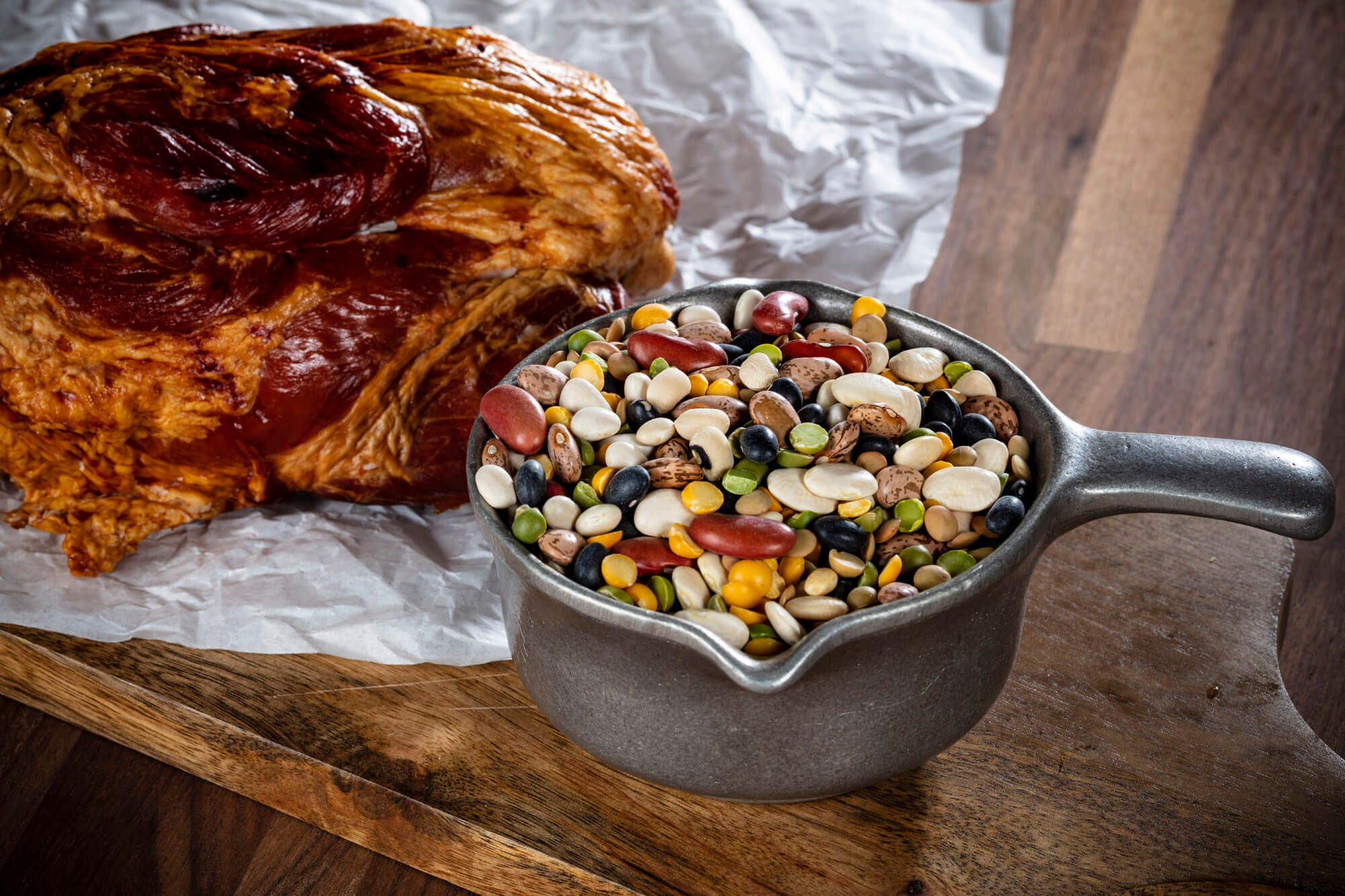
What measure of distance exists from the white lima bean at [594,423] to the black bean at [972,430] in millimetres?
308

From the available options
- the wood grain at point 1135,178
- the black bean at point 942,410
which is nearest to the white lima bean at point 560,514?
the black bean at point 942,410

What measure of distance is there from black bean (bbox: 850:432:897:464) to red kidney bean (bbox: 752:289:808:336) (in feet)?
0.61

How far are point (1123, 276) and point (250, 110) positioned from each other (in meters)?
1.53

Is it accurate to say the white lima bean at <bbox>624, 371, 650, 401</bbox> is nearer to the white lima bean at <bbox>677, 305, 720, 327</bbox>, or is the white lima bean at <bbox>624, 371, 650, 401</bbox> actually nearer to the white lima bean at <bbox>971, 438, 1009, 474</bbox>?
the white lima bean at <bbox>677, 305, 720, 327</bbox>

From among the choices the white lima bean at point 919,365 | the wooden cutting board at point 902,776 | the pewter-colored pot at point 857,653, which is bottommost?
the wooden cutting board at point 902,776

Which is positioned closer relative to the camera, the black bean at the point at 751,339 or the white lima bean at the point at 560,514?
the white lima bean at the point at 560,514

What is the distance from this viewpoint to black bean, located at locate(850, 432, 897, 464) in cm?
97

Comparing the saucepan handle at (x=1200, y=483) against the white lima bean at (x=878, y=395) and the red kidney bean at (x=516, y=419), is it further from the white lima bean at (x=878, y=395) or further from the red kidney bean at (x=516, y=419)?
the red kidney bean at (x=516, y=419)

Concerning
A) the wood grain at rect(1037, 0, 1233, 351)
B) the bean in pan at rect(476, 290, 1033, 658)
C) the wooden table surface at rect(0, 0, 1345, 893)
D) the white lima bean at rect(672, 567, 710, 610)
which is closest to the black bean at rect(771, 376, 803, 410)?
the bean in pan at rect(476, 290, 1033, 658)

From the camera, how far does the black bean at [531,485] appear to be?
0.94 metres

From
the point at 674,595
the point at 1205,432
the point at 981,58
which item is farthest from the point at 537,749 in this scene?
the point at 981,58

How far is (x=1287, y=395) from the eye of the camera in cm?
187

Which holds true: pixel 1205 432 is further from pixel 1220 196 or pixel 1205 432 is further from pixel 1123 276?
pixel 1220 196

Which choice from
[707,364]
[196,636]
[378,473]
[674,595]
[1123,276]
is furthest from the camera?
[1123,276]
